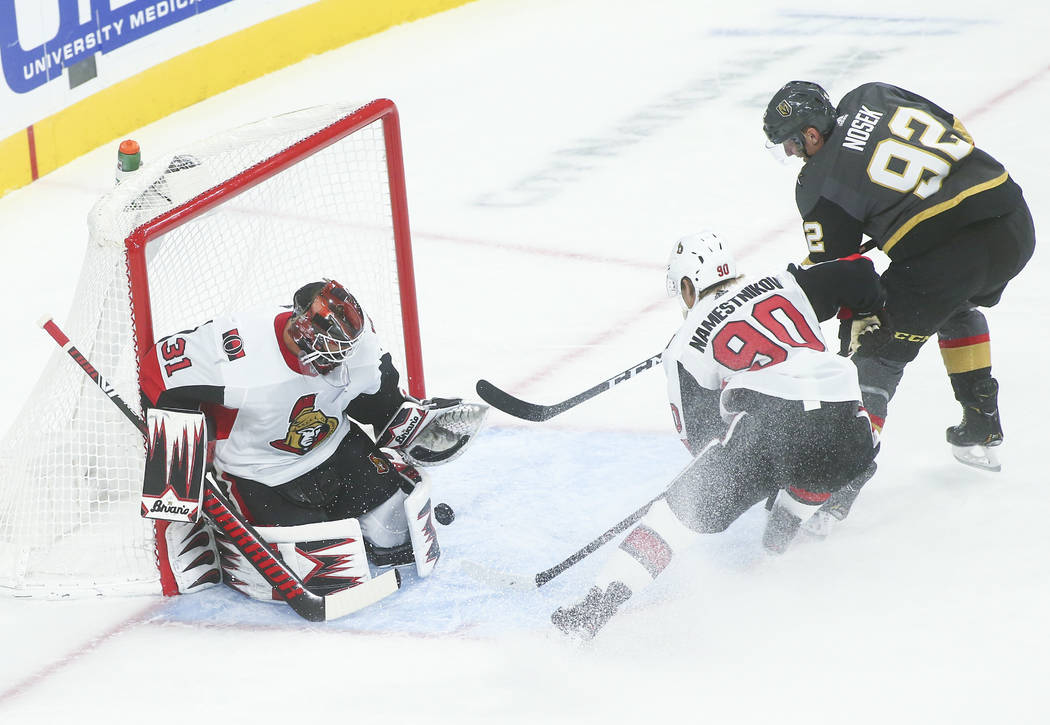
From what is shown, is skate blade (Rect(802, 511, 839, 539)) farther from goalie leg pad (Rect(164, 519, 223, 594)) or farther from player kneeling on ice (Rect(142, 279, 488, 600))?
goalie leg pad (Rect(164, 519, 223, 594))

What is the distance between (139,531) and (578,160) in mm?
3075

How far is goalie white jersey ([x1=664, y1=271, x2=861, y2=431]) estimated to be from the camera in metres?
2.71

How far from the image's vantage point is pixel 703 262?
2.82 m

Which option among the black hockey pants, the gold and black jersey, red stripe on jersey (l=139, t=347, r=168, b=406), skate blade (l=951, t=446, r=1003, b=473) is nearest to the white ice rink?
skate blade (l=951, t=446, r=1003, b=473)

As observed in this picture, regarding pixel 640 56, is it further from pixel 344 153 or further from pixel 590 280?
pixel 344 153

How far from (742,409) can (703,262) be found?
1.00 ft

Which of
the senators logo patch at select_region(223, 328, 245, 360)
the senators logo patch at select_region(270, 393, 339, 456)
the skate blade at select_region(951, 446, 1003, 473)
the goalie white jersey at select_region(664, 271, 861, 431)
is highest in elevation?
the goalie white jersey at select_region(664, 271, 861, 431)

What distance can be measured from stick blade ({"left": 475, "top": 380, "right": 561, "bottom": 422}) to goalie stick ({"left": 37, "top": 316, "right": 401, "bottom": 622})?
0.55 m

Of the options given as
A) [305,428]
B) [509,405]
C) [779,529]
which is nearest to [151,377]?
[305,428]

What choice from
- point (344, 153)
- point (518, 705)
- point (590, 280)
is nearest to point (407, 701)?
point (518, 705)

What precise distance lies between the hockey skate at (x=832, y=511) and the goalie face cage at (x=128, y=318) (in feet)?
4.44

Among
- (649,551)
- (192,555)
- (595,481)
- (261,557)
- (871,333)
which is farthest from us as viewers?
(595,481)

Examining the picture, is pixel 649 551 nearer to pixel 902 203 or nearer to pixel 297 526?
pixel 297 526

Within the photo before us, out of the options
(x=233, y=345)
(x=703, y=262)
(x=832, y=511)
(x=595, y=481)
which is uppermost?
(x=703, y=262)
